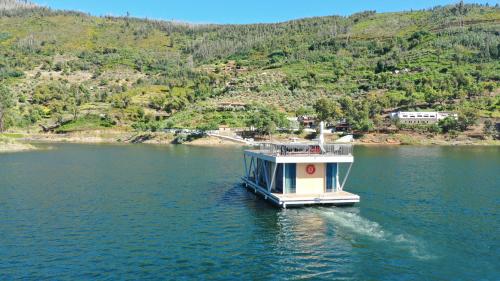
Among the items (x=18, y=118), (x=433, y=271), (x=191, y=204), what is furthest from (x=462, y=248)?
(x=18, y=118)

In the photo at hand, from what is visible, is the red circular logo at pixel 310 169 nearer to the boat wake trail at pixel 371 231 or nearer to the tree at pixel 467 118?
the boat wake trail at pixel 371 231

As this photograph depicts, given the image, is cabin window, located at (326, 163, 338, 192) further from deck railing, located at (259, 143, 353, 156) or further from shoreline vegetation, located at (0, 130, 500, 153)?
shoreline vegetation, located at (0, 130, 500, 153)

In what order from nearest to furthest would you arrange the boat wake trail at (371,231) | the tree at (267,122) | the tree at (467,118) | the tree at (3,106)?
the boat wake trail at (371,231)
the tree at (467,118)
the tree at (267,122)
the tree at (3,106)

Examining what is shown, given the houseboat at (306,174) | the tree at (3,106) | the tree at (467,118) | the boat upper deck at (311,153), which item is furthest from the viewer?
the tree at (3,106)

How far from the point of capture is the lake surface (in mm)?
28219

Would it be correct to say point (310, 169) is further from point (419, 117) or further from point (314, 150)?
point (419, 117)

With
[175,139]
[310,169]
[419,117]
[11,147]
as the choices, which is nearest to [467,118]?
[419,117]

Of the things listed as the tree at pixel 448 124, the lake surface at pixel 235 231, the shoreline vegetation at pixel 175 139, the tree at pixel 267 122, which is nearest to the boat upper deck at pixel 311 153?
the lake surface at pixel 235 231

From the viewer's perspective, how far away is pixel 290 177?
150ft

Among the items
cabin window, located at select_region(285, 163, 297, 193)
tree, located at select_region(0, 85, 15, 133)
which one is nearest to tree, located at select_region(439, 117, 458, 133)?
cabin window, located at select_region(285, 163, 297, 193)

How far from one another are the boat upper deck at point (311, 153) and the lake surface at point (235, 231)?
16.0 ft

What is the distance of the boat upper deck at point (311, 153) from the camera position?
44750mm

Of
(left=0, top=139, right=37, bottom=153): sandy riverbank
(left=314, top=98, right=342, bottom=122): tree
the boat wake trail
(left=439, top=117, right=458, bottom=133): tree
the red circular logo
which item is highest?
(left=314, top=98, right=342, bottom=122): tree

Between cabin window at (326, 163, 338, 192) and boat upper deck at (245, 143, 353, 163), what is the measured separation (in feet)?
4.05
